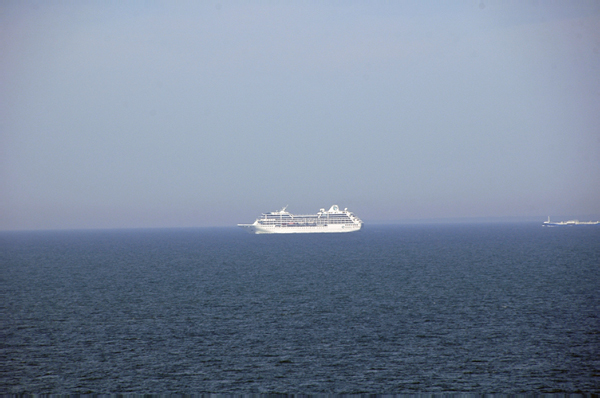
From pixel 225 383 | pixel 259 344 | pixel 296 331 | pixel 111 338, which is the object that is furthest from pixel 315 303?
pixel 225 383

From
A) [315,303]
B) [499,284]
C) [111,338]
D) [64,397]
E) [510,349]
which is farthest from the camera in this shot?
[499,284]

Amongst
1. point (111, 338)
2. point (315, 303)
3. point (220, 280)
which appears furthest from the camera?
point (220, 280)

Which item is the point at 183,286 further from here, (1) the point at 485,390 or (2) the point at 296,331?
(1) the point at 485,390

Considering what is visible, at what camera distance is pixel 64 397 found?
80.2 ft

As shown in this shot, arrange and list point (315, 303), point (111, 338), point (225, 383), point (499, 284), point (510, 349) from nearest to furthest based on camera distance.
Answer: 1. point (225, 383)
2. point (510, 349)
3. point (111, 338)
4. point (315, 303)
5. point (499, 284)

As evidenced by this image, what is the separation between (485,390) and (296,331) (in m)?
15.3

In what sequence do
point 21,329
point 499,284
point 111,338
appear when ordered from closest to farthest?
1. point 111,338
2. point 21,329
3. point 499,284

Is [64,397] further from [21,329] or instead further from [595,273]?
[595,273]

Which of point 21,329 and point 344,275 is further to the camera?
point 344,275

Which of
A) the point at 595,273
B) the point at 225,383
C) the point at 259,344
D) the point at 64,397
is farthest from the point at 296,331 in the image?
the point at 595,273

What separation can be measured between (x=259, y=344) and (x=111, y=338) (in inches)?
422

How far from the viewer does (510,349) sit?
32.7 metres

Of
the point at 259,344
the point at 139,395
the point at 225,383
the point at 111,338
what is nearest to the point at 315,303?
the point at 259,344

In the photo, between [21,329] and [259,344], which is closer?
[259,344]
